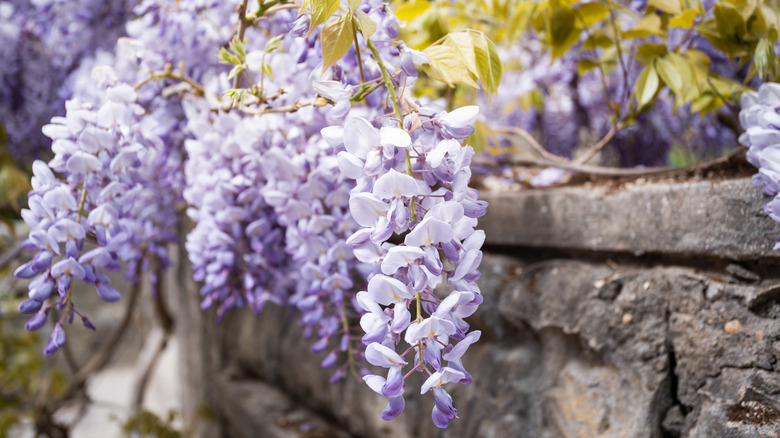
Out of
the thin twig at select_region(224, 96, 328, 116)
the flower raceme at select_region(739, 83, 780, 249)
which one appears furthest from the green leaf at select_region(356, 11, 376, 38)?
the flower raceme at select_region(739, 83, 780, 249)

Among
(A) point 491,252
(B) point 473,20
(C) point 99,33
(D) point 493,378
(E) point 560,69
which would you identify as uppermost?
(C) point 99,33

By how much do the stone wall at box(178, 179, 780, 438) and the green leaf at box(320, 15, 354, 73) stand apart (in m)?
0.49

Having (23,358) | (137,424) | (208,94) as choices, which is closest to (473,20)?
(208,94)

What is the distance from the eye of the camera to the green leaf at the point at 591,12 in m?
0.99

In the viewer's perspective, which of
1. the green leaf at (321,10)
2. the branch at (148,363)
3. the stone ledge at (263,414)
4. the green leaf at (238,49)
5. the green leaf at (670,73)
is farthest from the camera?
the branch at (148,363)

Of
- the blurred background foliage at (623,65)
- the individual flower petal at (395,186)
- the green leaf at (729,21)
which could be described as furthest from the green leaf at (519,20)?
the individual flower petal at (395,186)

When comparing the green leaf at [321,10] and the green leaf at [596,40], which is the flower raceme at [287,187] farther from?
the green leaf at [596,40]

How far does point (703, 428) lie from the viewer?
0.75 meters

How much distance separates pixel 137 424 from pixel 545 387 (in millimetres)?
1431

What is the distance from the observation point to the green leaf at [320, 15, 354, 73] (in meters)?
0.61

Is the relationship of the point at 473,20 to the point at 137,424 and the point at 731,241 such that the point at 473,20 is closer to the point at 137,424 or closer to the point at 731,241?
the point at 731,241

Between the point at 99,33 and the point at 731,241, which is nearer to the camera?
the point at 731,241

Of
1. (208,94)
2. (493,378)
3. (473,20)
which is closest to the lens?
(208,94)

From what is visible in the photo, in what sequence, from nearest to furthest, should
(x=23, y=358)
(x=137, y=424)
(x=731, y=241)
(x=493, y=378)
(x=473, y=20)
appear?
1. (x=731, y=241)
2. (x=493, y=378)
3. (x=473, y=20)
4. (x=137, y=424)
5. (x=23, y=358)
